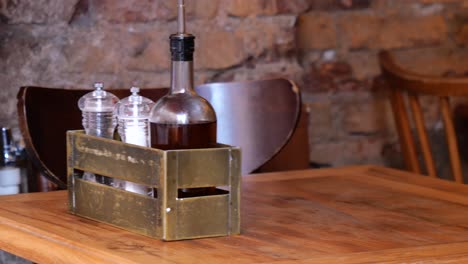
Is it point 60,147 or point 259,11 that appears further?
point 259,11

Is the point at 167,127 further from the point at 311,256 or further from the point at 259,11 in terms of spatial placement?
the point at 259,11

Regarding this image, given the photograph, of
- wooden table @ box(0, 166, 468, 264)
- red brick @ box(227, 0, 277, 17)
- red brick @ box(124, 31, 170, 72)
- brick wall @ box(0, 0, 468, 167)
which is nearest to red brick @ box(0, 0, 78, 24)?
brick wall @ box(0, 0, 468, 167)

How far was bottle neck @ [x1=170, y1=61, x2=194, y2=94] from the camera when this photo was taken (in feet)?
4.21

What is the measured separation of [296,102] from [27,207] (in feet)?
2.83

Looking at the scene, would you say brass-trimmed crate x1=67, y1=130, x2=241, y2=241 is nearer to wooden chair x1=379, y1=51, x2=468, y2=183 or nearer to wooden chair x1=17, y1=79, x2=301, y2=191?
wooden chair x1=17, y1=79, x2=301, y2=191

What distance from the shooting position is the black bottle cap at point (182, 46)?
50.0 inches

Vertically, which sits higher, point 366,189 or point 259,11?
point 259,11

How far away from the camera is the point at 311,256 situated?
1096 millimetres

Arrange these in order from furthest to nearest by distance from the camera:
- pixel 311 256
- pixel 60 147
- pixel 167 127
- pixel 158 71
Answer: pixel 158 71 < pixel 60 147 < pixel 167 127 < pixel 311 256

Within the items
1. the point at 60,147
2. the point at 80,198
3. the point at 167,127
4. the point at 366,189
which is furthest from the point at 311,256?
the point at 60,147

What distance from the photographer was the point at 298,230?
1.25m

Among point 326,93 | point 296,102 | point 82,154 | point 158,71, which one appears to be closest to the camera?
point 82,154

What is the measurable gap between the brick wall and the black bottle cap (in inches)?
38.8

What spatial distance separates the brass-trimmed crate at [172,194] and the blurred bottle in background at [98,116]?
0.25 ft
